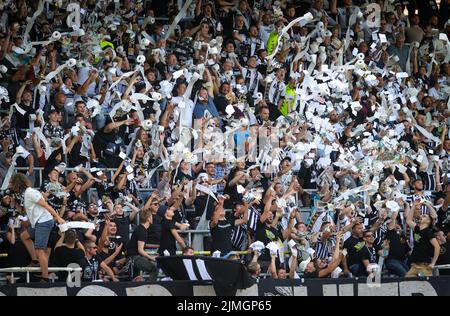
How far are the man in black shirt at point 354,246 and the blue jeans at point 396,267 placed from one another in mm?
518

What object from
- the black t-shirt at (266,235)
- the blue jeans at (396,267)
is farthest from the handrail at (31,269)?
the blue jeans at (396,267)

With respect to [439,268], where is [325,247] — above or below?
above

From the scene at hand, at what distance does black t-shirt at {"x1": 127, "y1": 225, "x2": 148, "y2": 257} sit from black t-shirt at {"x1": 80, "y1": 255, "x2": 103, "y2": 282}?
1.50 ft

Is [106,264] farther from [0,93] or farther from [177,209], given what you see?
[0,93]

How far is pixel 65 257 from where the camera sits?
53.5 ft

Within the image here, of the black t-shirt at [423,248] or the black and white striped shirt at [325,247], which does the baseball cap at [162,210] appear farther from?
the black t-shirt at [423,248]

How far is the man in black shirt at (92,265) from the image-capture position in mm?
16531

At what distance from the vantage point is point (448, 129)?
21.3 metres

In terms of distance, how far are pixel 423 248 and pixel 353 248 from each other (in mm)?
1044

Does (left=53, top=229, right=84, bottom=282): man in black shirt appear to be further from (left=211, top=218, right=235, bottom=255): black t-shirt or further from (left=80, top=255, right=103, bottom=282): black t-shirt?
(left=211, top=218, right=235, bottom=255): black t-shirt

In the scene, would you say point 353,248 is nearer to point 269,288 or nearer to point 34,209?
point 269,288

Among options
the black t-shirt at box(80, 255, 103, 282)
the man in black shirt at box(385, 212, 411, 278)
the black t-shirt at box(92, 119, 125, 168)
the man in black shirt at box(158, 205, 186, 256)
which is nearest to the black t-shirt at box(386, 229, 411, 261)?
the man in black shirt at box(385, 212, 411, 278)

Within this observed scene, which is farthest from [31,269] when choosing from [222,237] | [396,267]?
[396,267]

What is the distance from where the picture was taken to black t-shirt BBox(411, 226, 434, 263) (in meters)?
18.1
